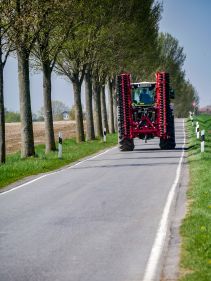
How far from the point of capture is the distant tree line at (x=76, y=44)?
76.1 feet

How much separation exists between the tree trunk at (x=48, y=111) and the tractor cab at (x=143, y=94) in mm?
4587

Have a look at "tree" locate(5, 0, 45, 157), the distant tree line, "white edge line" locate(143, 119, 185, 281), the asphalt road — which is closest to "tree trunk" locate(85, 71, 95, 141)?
the distant tree line

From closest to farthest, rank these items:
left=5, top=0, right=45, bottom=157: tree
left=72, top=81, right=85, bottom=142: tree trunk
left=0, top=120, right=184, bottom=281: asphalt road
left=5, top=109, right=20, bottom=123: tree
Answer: left=0, top=120, right=184, bottom=281: asphalt road < left=5, top=0, right=45, bottom=157: tree < left=72, top=81, right=85, bottom=142: tree trunk < left=5, top=109, right=20, bottom=123: tree

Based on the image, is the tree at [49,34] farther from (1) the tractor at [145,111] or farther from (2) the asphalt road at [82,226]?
(2) the asphalt road at [82,226]

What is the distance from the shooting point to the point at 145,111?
1118 inches

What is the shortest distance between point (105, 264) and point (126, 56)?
37581 mm

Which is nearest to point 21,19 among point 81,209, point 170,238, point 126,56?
point 81,209

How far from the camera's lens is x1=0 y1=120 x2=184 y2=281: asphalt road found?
288 inches

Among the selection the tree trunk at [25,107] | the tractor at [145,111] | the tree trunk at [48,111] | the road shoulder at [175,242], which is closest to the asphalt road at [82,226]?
the road shoulder at [175,242]

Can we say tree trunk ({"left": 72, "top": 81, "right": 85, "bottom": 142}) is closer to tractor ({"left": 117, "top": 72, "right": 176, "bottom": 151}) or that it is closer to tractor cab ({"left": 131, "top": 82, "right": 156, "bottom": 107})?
tractor ({"left": 117, "top": 72, "right": 176, "bottom": 151})

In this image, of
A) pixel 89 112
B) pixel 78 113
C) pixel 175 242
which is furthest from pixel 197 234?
pixel 89 112

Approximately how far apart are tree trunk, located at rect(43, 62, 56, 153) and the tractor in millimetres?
3816

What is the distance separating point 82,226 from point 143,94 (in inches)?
744

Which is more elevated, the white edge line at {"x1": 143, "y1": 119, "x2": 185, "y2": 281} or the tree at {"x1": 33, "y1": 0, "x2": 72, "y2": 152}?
the tree at {"x1": 33, "y1": 0, "x2": 72, "y2": 152}
